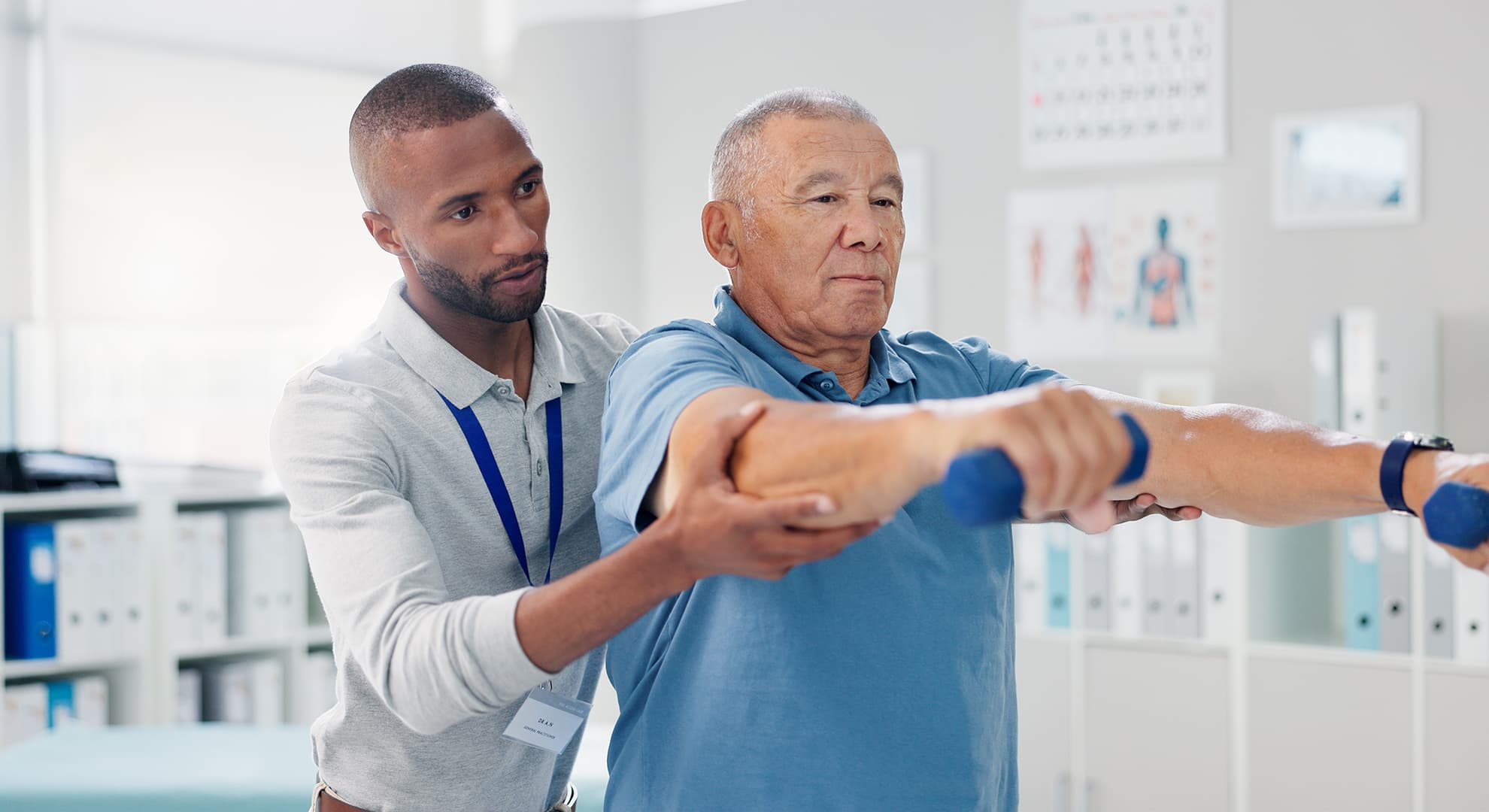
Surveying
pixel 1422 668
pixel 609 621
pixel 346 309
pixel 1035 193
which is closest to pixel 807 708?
pixel 609 621

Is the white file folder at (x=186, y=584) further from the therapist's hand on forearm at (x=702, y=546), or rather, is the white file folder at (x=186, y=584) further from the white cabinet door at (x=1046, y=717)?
the therapist's hand on forearm at (x=702, y=546)

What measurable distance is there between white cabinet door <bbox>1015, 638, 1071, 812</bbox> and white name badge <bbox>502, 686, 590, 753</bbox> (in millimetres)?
2545

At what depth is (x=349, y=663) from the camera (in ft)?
5.17

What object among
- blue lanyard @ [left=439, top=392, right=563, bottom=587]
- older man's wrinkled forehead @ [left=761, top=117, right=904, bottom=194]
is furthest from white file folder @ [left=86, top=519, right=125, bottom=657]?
older man's wrinkled forehead @ [left=761, top=117, right=904, bottom=194]

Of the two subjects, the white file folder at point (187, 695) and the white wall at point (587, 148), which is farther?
the white wall at point (587, 148)

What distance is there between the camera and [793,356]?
56.0 inches

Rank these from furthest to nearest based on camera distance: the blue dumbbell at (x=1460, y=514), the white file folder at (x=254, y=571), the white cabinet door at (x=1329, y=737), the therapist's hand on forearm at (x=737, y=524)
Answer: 1. the white file folder at (x=254, y=571)
2. the white cabinet door at (x=1329, y=737)
3. the blue dumbbell at (x=1460, y=514)
4. the therapist's hand on forearm at (x=737, y=524)

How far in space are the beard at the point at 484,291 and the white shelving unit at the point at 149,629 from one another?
281cm

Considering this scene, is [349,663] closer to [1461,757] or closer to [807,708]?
[807,708]

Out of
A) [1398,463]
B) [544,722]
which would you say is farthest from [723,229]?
[1398,463]

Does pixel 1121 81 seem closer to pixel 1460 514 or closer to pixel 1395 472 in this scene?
pixel 1395 472

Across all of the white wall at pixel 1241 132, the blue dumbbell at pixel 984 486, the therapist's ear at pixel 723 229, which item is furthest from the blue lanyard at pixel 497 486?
the white wall at pixel 1241 132

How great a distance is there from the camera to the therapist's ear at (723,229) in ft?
4.79

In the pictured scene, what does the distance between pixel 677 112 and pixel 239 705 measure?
2628 millimetres
